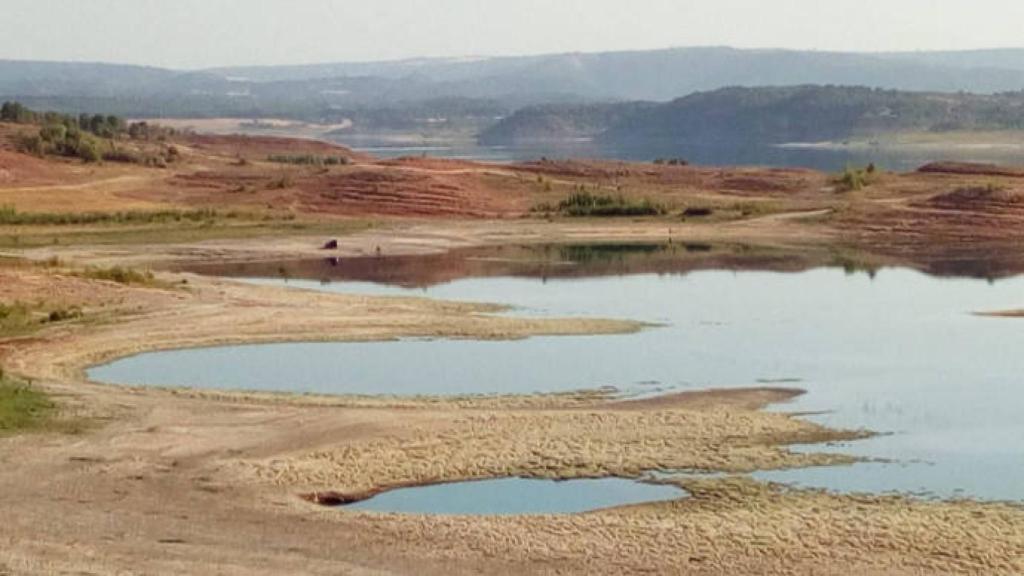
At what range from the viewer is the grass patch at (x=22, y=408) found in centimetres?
2073

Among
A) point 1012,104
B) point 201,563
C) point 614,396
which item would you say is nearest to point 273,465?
point 201,563

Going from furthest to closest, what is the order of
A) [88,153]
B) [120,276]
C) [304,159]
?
1. [304,159]
2. [88,153]
3. [120,276]

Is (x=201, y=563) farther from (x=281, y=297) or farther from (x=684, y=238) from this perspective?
(x=684, y=238)

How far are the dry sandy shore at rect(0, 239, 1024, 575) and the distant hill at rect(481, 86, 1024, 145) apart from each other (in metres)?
143

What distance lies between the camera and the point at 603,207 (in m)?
60.8

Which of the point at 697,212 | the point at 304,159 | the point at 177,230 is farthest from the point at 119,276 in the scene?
the point at 304,159

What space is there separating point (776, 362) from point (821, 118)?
15424 centimetres

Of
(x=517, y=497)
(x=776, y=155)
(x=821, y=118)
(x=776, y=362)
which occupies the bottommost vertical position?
(x=776, y=155)

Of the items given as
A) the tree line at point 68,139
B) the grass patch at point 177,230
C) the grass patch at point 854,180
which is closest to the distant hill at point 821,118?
the grass patch at point 854,180

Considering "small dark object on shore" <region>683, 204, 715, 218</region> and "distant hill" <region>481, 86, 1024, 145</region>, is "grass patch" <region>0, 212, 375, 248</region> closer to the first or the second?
"small dark object on shore" <region>683, 204, 715, 218</region>

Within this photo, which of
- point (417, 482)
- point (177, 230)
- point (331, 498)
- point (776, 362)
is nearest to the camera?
point (331, 498)

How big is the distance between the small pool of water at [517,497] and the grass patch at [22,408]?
Result: 5219 mm

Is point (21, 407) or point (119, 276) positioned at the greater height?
point (21, 407)

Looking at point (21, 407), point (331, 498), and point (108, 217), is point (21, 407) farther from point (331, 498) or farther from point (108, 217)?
point (108, 217)
